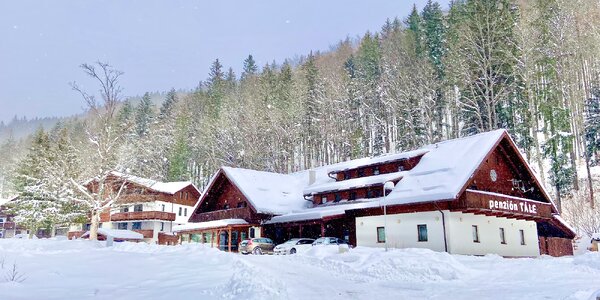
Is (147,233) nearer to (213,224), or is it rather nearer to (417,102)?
(213,224)

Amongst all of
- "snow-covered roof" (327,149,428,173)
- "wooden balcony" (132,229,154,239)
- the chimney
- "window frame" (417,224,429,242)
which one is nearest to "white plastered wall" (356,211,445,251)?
"window frame" (417,224,429,242)

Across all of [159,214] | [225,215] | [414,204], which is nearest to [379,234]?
[414,204]

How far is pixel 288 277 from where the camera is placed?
15211 mm

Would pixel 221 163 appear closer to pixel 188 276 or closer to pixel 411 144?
pixel 411 144

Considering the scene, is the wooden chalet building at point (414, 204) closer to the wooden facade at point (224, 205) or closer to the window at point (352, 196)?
the wooden facade at point (224, 205)

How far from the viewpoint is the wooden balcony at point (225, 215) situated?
3872 cm

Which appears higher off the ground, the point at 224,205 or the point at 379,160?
the point at 379,160

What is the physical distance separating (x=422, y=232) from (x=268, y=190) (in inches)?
626

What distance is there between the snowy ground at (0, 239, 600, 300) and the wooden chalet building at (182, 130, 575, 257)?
322 inches

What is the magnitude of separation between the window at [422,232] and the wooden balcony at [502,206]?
260cm

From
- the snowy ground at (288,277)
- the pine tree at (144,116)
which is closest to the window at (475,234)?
the snowy ground at (288,277)

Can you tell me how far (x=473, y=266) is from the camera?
770 inches

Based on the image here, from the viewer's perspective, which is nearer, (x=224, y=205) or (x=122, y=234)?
(x=224, y=205)

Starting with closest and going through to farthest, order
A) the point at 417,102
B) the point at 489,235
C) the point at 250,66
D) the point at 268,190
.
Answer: the point at 489,235 < the point at 268,190 < the point at 417,102 < the point at 250,66
